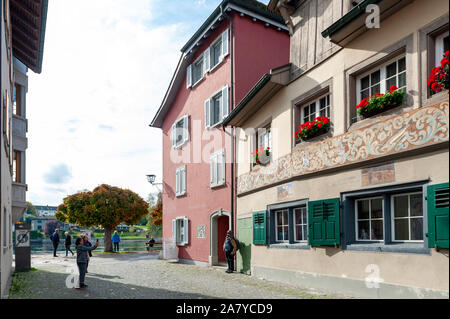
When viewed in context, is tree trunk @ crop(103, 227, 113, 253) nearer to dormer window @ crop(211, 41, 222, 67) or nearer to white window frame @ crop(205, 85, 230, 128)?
white window frame @ crop(205, 85, 230, 128)

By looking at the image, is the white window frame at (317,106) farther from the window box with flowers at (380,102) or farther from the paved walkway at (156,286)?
the paved walkway at (156,286)

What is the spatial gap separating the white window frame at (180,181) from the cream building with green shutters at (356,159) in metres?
8.21

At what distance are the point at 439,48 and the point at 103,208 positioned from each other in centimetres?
2478

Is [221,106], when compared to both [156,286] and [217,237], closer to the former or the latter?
[217,237]

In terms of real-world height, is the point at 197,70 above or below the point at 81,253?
Result: above

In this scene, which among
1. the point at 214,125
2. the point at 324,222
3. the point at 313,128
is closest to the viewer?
the point at 324,222

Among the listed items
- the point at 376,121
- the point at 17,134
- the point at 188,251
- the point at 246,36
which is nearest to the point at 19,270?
the point at 17,134

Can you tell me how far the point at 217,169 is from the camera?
18297 mm

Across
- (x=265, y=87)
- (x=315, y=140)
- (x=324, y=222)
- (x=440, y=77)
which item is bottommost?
(x=324, y=222)

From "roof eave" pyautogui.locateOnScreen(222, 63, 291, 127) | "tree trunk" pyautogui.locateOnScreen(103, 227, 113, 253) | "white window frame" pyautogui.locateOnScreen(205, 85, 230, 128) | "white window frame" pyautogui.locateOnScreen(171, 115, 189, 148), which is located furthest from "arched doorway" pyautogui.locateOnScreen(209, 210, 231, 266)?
"tree trunk" pyautogui.locateOnScreen(103, 227, 113, 253)

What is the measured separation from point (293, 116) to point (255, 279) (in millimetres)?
5057

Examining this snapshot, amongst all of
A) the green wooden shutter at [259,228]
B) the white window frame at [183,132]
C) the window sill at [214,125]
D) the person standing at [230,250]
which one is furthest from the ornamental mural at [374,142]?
the white window frame at [183,132]

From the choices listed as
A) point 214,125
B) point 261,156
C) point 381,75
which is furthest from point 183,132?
point 381,75

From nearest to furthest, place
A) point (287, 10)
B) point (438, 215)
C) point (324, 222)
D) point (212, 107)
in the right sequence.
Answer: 1. point (438, 215)
2. point (324, 222)
3. point (287, 10)
4. point (212, 107)
